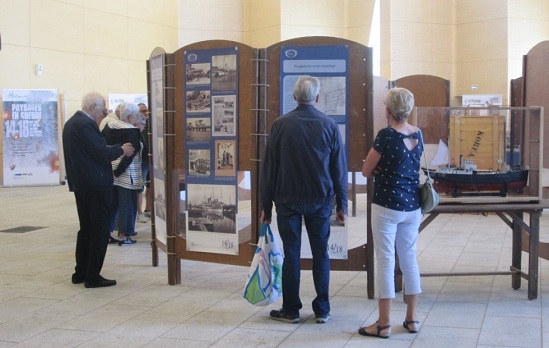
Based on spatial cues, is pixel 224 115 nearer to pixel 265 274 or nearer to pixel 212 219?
pixel 212 219

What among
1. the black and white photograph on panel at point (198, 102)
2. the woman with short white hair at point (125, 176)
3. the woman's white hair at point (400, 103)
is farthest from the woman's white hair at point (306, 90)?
the woman with short white hair at point (125, 176)

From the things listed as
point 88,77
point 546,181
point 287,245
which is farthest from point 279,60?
point 88,77

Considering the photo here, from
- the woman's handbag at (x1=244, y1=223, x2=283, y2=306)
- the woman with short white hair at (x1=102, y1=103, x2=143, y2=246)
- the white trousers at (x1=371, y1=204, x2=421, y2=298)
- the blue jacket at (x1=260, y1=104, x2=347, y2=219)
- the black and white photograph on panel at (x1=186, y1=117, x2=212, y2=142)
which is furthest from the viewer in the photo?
the woman with short white hair at (x1=102, y1=103, x2=143, y2=246)

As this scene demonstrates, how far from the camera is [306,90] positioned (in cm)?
447

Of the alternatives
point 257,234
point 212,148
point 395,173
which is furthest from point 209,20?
point 395,173

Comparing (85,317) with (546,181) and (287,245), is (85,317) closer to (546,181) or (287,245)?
(287,245)

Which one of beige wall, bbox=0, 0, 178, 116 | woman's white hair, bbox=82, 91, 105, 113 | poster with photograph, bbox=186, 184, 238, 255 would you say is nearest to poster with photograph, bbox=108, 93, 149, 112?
beige wall, bbox=0, 0, 178, 116

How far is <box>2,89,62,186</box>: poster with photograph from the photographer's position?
44.7 ft

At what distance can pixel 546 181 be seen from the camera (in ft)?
23.4

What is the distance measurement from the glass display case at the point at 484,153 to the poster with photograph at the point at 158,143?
2.08 metres

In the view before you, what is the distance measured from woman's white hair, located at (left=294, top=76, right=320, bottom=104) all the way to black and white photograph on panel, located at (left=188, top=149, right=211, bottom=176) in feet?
3.96

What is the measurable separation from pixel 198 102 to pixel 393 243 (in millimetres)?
2067

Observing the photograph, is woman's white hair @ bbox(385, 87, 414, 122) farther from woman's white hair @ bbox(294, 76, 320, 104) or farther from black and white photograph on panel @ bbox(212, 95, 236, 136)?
black and white photograph on panel @ bbox(212, 95, 236, 136)

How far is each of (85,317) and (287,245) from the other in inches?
58.2
